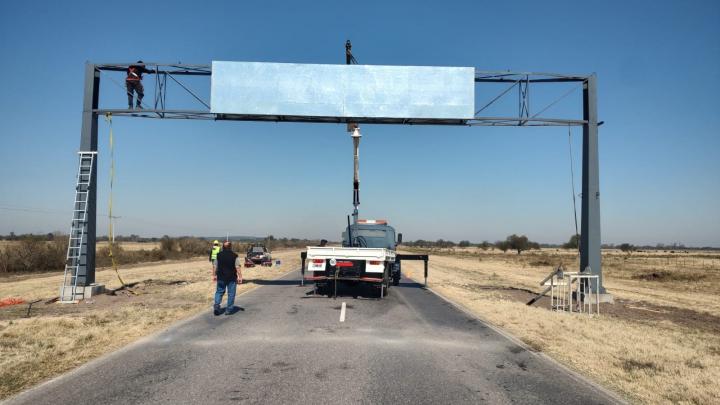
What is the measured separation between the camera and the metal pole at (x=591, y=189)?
1719 centimetres

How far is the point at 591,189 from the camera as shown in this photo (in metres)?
17.3

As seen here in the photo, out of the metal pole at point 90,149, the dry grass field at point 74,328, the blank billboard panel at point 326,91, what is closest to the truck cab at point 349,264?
the dry grass field at point 74,328

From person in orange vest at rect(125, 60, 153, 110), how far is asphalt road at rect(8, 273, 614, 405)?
9.13 meters

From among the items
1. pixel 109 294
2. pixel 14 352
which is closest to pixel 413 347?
pixel 14 352

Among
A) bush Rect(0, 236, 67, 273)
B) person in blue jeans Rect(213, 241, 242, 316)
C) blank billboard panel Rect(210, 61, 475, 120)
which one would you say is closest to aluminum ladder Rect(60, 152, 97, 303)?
blank billboard panel Rect(210, 61, 475, 120)

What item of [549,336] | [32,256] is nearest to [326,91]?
[549,336]

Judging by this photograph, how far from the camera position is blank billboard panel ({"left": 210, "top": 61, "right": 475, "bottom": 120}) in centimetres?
1734

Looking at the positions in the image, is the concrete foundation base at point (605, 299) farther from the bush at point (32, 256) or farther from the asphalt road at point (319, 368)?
the bush at point (32, 256)

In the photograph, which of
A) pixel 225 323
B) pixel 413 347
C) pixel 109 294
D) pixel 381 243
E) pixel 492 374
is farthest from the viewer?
pixel 381 243

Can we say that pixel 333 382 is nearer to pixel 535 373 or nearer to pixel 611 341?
pixel 535 373

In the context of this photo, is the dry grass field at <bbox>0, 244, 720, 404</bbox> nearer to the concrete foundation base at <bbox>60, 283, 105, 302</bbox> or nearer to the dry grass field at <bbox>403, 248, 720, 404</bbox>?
the dry grass field at <bbox>403, 248, 720, 404</bbox>

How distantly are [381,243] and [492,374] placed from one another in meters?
12.8

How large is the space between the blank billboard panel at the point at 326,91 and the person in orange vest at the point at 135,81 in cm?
231

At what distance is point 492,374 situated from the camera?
6.99 metres
